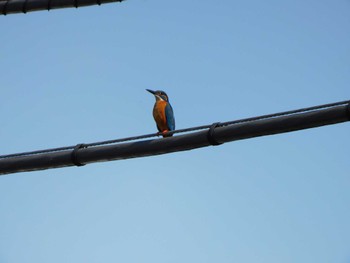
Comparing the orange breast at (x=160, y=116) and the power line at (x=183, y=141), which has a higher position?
the orange breast at (x=160, y=116)

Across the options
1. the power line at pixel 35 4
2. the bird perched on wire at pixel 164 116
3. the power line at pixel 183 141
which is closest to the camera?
the power line at pixel 183 141

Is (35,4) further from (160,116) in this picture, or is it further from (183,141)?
(183,141)

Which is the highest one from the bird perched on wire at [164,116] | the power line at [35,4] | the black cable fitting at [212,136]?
the power line at [35,4]

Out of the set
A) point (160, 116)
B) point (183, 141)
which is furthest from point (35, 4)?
point (183, 141)

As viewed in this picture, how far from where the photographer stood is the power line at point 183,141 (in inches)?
185

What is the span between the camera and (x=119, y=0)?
1245 cm

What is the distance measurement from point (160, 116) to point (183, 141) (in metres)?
3.44

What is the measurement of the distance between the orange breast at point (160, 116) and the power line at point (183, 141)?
298 centimetres

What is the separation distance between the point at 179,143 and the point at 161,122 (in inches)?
136

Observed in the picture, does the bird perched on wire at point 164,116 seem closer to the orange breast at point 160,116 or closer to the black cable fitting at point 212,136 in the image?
the orange breast at point 160,116

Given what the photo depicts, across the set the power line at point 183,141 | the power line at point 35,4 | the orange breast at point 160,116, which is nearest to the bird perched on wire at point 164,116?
the orange breast at point 160,116

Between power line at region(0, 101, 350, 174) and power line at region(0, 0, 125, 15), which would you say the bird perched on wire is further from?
power line at region(0, 0, 125, 15)

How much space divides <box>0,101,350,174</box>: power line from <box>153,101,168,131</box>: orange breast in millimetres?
2981

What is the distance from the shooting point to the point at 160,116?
28.6ft
